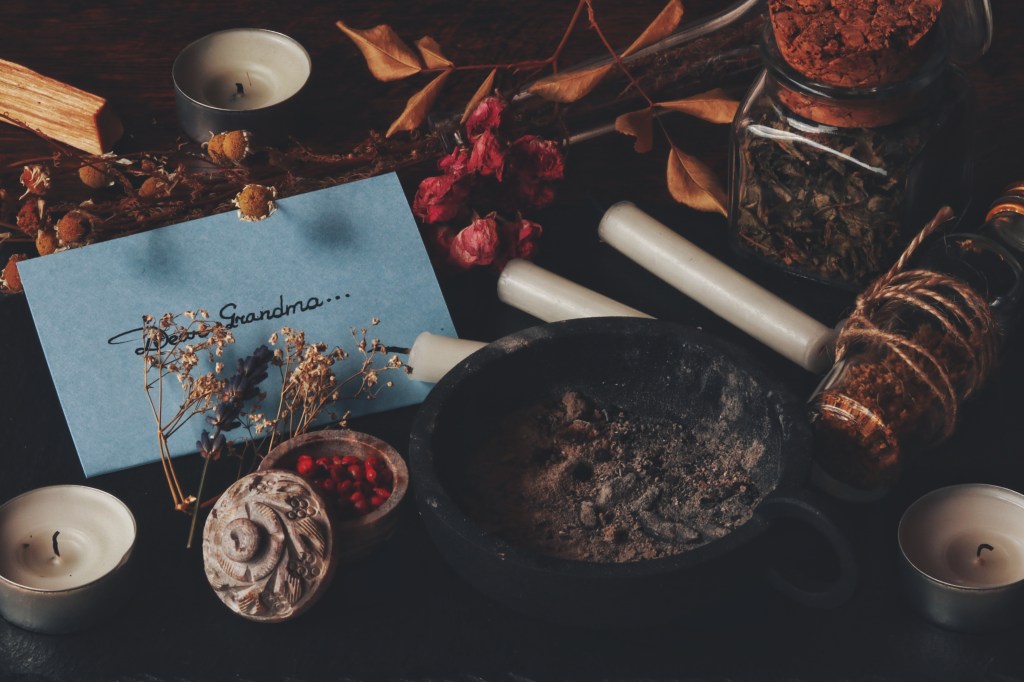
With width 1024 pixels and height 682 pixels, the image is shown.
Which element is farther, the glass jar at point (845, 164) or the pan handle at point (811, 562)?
the glass jar at point (845, 164)

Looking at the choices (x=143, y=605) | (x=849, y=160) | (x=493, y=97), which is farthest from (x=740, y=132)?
(x=143, y=605)

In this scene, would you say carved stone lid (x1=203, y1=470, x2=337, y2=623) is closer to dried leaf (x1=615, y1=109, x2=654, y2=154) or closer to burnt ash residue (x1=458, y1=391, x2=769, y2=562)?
burnt ash residue (x1=458, y1=391, x2=769, y2=562)

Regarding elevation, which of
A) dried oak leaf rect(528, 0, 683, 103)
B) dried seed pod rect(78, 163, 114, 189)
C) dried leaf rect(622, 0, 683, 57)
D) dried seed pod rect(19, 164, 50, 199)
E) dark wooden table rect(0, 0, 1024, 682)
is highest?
dried leaf rect(622, 0, 683, 57)

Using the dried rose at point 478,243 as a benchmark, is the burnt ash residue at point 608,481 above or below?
below

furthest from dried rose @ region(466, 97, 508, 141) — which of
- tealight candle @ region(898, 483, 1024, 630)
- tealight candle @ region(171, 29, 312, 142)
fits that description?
tealight candle @ region(898, 483, 1024, 630)

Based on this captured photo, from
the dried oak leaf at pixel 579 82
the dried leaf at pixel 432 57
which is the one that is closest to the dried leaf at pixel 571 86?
the dried oak leaf at pixel 579 82

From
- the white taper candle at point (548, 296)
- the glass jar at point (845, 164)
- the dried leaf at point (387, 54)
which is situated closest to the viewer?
the glass jar at point (845, 164)

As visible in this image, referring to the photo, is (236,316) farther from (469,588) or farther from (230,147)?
(469,588)

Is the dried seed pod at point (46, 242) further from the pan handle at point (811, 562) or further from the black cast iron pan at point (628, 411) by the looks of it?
the pan handle at point (811, 562)
